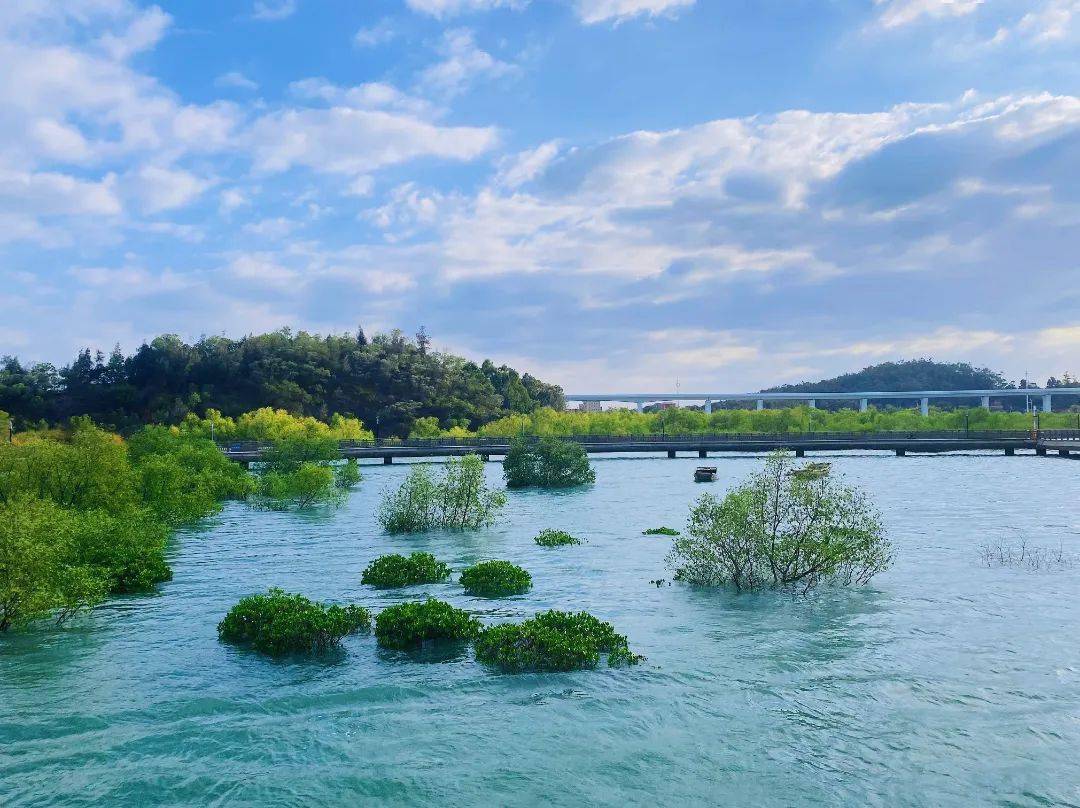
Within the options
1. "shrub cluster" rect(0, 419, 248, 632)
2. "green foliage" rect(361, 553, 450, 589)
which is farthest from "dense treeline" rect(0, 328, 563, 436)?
"green foliage" rect(361, 553, 450, 589)

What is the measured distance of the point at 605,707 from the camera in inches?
849

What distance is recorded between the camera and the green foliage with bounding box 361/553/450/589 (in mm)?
36750

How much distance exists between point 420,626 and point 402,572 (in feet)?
36.0

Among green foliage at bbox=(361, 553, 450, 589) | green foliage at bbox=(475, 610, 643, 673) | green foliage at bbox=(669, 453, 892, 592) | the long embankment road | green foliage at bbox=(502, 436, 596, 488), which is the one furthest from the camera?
the long embankment road

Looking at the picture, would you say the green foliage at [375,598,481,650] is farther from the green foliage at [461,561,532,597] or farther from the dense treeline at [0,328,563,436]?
the dense treeline at [0,328,563,436]

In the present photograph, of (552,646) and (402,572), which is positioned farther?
(402,572)

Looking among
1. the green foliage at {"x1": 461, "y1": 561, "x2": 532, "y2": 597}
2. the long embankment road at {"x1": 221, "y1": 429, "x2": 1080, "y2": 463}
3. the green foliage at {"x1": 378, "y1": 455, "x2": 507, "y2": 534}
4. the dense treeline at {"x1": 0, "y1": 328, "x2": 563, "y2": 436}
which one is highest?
the dense treeline at {"x1": 0, "y1": 328, "x2": 563, "y2": 436}

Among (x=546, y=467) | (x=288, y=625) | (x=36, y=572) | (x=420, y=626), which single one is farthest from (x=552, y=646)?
(x=546, y=467)

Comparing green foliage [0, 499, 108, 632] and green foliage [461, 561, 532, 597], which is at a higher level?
green foliage [0, 499, 108, 632]

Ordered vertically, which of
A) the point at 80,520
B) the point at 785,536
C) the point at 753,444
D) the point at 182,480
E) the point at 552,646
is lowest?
the point at 552,646

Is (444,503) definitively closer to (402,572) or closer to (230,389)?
(402,572)

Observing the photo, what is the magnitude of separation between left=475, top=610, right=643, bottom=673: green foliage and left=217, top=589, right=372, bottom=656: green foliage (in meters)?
4.73

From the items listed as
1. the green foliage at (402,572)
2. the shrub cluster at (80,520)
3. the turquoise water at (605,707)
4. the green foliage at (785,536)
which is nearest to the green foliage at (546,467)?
the shrub cluster at (80,520)

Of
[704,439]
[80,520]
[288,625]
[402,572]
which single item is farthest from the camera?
[704,439]
